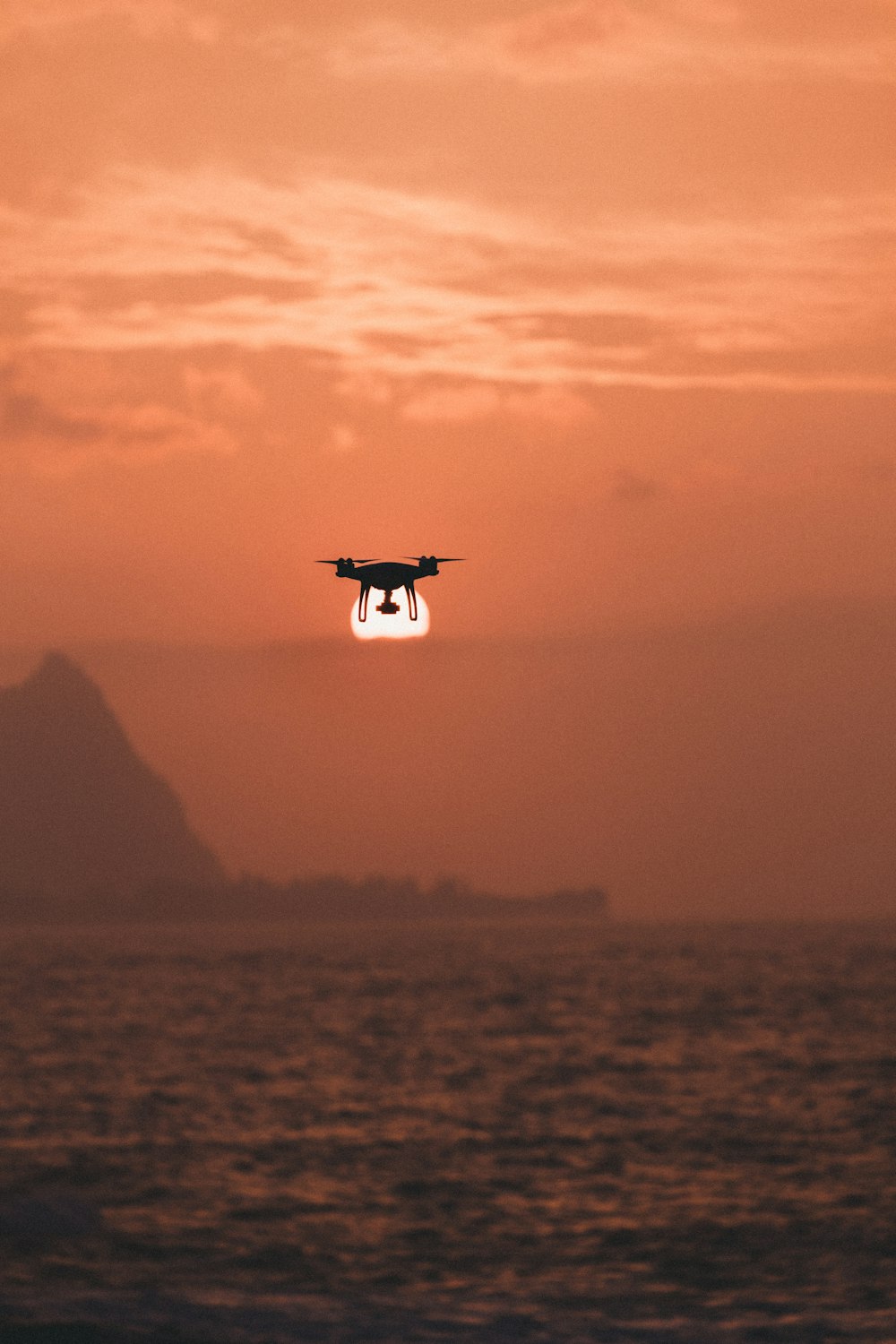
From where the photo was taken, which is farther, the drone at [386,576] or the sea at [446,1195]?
the sea at [446,1195]

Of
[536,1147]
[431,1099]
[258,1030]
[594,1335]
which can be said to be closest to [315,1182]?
[536,1147]

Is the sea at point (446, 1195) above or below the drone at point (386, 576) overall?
below

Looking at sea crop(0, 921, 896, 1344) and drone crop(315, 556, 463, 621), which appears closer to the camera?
drone crop(315, 556, 463, 621)

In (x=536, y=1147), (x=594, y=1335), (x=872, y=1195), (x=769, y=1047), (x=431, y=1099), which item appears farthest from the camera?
(x=769, y=1047)

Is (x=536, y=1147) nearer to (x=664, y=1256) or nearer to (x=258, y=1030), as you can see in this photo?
(x=664, y=1256)

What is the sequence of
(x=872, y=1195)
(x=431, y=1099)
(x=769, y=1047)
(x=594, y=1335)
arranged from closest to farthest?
(x=594, y=1335), (x=872, y=1195), (x=431, y=1099), (x=769, y=1047)

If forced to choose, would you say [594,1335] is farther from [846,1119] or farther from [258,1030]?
[258,1030]

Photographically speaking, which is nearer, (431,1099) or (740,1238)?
(740,1238)

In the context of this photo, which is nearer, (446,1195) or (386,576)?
(386,576)

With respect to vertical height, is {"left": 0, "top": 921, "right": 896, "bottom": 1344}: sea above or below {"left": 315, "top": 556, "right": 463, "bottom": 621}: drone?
below
